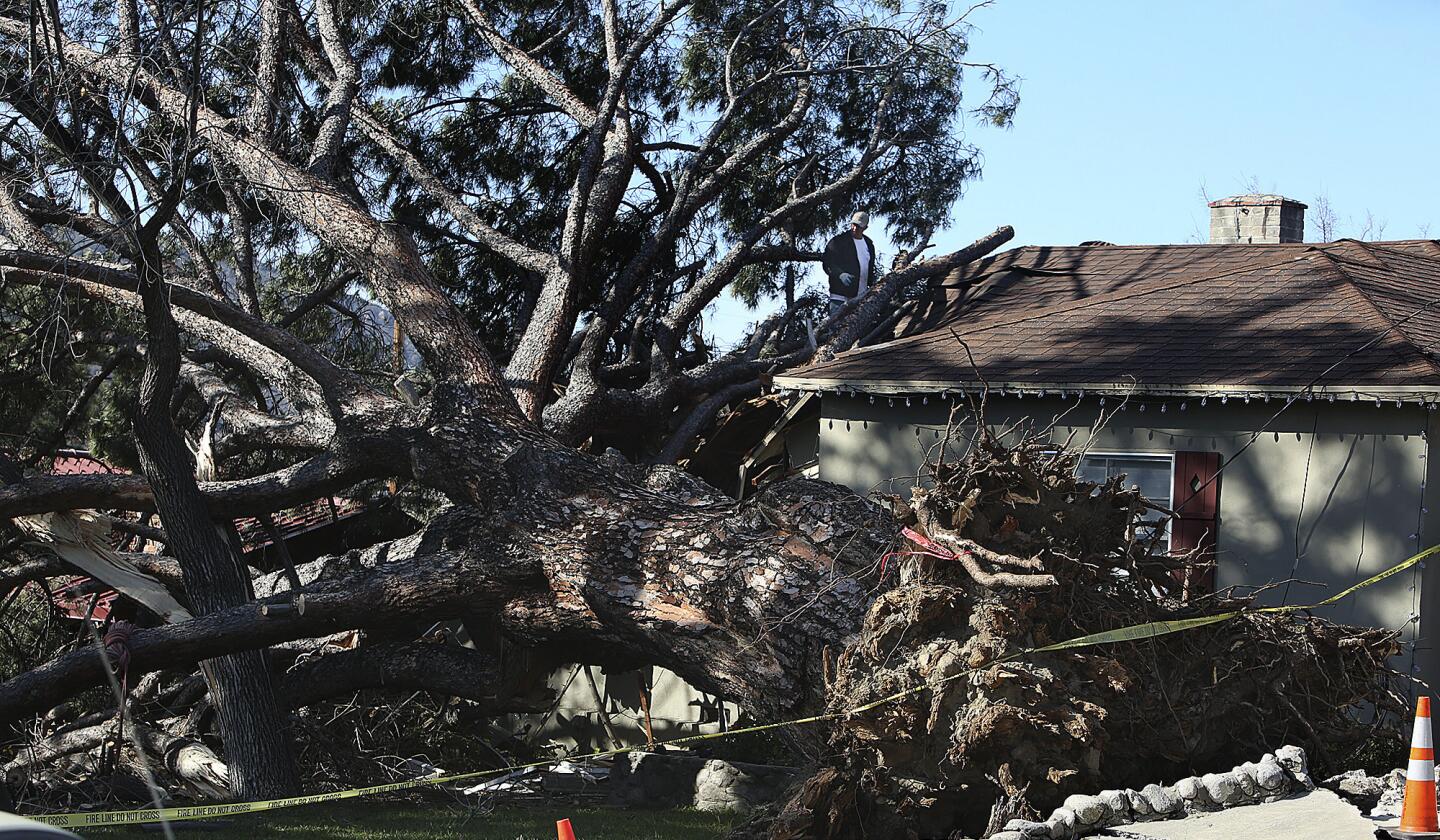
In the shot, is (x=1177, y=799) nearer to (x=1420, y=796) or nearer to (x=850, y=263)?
(x=1420, y=796)

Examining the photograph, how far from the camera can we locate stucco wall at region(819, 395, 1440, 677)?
991 cm

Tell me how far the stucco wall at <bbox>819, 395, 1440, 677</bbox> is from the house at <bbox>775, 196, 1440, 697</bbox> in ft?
0.04

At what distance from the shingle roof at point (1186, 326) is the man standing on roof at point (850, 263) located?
927 millimetres

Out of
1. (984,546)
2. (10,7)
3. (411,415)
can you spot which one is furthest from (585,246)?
(984,546)

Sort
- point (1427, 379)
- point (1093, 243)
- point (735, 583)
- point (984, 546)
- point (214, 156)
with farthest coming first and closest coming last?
point (1093, 243) → point (214, 156) → point (1427, 379) → point (735, 583) → point (984, 546)

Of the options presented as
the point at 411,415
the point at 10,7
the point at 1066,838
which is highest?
the point at 10,7

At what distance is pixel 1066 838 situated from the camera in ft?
21.3

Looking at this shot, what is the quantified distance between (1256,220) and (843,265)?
16.4 feet

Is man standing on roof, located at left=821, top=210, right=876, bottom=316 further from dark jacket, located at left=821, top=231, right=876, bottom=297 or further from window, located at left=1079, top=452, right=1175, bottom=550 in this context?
window, located at left=1079, top=452, right=1175, bottom=550

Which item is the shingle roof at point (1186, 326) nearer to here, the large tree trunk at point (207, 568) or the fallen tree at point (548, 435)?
the fallen tree at point (548, 435)

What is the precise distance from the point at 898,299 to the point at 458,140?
5.93 meters

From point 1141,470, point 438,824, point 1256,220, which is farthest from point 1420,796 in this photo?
point 1256,220

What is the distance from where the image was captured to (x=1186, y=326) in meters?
11.9

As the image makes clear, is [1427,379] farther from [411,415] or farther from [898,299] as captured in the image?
[411,415]
